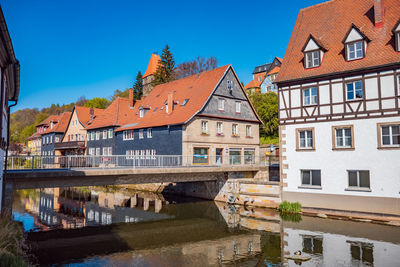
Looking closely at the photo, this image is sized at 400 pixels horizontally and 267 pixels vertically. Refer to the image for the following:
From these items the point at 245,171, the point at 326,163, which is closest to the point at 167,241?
the point at 326,163

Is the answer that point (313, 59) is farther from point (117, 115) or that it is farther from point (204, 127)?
point (117, 115)

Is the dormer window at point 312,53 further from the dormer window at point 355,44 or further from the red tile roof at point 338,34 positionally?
the dormer window at point 355,44

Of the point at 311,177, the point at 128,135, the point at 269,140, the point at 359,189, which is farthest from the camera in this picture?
the point at 269,140

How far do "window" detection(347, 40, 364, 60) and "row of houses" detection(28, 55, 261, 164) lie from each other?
12250 millimetres

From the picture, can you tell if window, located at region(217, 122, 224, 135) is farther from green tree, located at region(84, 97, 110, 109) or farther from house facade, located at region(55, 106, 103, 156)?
green tree, located at region(84, 97, 110, 109)

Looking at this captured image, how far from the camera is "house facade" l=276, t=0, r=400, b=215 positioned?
17844 millimetres

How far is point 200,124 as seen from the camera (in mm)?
30656

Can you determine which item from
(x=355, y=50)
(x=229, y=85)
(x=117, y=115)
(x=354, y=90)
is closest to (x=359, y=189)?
(x=354, y=90)

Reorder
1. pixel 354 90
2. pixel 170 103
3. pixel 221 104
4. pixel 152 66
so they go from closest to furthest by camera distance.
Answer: pixel 354 90, pixel 221 104, pixel 170 103, pixel 152 66

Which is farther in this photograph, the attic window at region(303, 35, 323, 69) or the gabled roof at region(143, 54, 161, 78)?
the gabled roof at region(143, 54, 161, 78)

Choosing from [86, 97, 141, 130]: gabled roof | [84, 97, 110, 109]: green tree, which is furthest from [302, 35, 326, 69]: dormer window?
[84, 97, 110, 109]: green tree

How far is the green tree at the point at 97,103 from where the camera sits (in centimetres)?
7968

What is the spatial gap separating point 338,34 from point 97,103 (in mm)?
67964

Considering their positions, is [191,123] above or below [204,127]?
above
